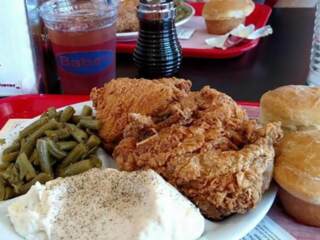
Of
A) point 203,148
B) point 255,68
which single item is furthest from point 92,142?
point 255,68

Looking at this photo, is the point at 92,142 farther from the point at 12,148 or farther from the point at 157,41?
the point at 157,41

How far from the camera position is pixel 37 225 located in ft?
2.49

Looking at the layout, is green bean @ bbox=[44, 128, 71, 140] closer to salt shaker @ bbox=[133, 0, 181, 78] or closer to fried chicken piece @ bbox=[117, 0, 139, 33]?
salt shaker @ bbox=[133, 0, 181, 78]

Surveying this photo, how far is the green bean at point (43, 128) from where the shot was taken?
1.02 meters

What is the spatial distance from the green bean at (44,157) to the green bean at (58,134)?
0.05m

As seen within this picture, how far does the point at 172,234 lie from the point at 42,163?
33 cm

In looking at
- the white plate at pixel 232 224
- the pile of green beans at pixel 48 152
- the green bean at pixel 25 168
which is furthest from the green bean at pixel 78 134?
the white plate at pixel 232 224

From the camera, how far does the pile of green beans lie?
37.1 inches

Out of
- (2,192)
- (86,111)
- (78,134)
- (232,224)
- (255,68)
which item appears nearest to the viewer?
(232,224)

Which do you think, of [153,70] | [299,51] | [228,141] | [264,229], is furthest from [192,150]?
[299,51]

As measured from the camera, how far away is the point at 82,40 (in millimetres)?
1306

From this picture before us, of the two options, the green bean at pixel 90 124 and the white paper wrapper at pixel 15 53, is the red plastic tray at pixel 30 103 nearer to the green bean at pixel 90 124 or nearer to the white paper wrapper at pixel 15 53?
the white paper wrapper at pixel 15 53

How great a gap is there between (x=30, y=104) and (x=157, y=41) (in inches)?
14.2

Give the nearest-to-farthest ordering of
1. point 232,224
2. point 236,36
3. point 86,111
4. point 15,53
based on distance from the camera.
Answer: point 232,224 < point 86,111 < point 15,53 < point 236,36
